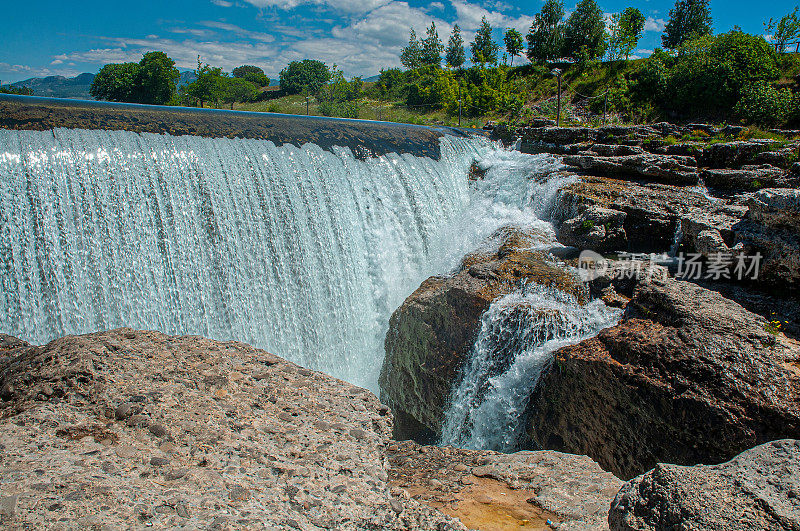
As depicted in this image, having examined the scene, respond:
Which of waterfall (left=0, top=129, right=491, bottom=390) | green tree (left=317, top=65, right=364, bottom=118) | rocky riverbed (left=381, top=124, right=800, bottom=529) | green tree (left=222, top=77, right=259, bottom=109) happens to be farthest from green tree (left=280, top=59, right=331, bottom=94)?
rocky riverbed (left=381, top=124, right=800, bottom=529)

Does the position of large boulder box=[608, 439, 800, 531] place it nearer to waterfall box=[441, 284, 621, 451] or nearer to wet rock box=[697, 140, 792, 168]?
waterfall box=[441, 284, 621, 451]

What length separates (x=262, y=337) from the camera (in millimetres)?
7957

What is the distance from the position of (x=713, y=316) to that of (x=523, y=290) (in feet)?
8.06

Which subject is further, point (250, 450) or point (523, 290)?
point (523, 290)

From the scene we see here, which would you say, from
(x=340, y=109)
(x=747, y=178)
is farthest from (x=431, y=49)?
(x=747, y=178)

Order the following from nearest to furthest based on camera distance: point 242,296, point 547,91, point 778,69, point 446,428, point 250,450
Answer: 1. point 250,450
2. point 446,428
3. point 242,296
4. point 778,69
5. point 547,91

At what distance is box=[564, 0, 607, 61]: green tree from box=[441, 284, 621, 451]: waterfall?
37.1 m

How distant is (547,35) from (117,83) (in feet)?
125

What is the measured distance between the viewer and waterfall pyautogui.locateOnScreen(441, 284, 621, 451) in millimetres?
5766

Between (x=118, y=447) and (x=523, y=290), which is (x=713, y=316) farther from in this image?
(x=118, y=447)

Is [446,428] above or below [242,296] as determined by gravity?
below

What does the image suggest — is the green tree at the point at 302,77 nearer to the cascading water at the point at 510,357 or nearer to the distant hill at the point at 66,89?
the distant hill at the point at 66,89

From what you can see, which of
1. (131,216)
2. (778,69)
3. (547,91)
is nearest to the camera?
(131,216)

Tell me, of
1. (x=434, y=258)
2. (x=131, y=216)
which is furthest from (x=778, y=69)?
(x=131, y=216)
